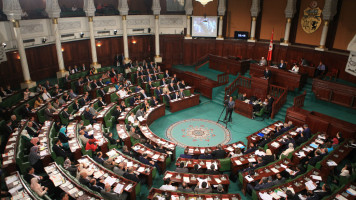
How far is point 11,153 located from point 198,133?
311 inches

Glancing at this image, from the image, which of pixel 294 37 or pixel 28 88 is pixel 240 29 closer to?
pixel 294 37

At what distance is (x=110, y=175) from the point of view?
27.2ft

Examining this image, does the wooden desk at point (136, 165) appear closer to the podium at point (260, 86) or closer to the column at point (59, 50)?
the podium at point (260, 86)

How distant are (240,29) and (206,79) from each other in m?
5.99

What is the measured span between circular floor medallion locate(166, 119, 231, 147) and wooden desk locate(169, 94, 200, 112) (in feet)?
4.52

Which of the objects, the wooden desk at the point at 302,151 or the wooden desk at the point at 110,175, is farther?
the wooden desk at the point at 302,151

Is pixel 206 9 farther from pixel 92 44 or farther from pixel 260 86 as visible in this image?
pixel 92 44

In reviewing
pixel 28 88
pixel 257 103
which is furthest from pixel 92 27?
pixel 257 103

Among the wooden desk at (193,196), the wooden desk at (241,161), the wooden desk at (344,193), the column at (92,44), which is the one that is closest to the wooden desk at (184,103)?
the wooden desk at (241,161)

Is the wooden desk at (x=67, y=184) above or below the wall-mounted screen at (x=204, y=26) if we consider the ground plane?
below

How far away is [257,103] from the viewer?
15.0 metres

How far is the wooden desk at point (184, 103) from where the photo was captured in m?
15.3

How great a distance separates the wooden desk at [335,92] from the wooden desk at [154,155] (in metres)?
9.90

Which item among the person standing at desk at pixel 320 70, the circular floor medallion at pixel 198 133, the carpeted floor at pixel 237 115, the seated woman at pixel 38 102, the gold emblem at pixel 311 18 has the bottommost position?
the circular floor medallion at pixel 198 133
